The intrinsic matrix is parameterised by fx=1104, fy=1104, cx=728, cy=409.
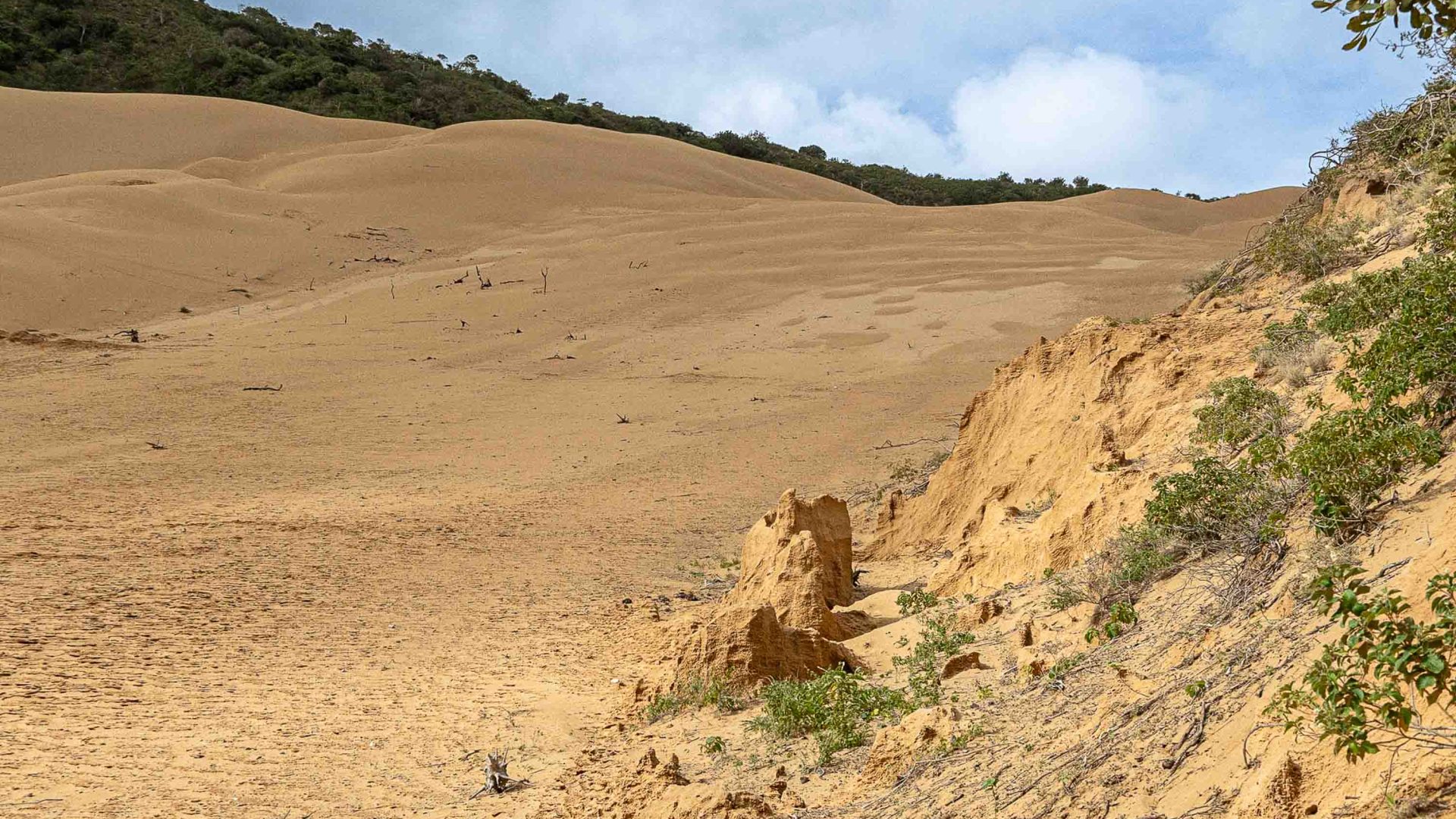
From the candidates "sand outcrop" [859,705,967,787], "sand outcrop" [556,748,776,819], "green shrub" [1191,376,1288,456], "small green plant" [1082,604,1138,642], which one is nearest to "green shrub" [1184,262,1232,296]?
"green shrub" [1191,376,1288,456]

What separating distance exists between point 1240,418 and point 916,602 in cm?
243

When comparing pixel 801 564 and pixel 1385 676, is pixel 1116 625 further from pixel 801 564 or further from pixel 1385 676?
pixel 801 564

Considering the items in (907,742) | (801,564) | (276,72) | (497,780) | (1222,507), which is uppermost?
(276,72)

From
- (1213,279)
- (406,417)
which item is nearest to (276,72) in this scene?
(406,417)

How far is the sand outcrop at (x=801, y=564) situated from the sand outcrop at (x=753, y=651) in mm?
386

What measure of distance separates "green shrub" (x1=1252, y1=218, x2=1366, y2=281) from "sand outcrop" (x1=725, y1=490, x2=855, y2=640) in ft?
13.4

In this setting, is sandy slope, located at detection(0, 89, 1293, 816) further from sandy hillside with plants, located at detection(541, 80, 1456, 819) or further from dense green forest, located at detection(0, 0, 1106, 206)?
dense green forest, located at detection(0, 0, 1106, 206)

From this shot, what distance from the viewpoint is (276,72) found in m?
56.5

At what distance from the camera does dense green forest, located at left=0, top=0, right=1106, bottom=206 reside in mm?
53250

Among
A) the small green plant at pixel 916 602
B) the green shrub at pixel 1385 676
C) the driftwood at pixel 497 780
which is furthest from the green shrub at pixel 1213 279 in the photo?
the green shrub at pixel 1385 676

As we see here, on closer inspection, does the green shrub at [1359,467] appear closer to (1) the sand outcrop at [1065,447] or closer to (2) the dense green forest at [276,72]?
(1) the sand outcrop at [1065,447]

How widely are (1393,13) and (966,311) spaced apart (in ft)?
71.2

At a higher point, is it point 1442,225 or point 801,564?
point 1442,225

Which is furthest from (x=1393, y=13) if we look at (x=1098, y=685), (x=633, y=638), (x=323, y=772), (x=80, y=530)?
(x=80, y=530)
